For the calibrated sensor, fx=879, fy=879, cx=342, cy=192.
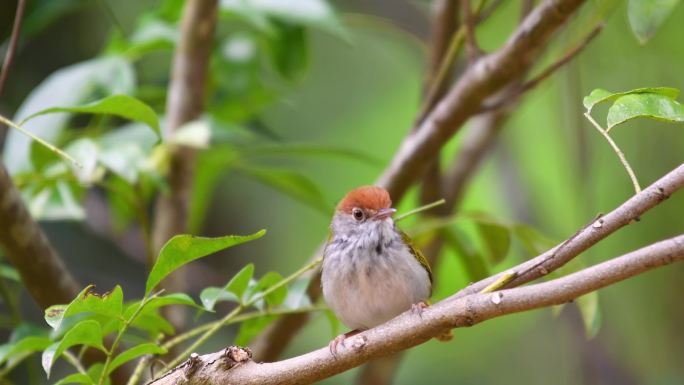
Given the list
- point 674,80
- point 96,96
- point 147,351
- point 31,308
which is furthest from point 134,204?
point 674,80

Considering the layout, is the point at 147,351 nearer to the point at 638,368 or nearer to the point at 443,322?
the point at 443,322

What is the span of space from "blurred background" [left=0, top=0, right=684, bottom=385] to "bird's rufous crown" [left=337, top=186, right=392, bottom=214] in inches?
23.6

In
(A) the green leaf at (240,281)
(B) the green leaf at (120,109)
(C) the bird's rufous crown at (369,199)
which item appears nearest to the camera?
(A) the green leaf at (240,281)

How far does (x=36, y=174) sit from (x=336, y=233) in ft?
3.21

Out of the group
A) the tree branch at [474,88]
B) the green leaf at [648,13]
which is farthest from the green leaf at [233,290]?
the green leaf at [648,13]

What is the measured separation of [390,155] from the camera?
5.03 metres

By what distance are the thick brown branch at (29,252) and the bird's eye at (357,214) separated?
886mm

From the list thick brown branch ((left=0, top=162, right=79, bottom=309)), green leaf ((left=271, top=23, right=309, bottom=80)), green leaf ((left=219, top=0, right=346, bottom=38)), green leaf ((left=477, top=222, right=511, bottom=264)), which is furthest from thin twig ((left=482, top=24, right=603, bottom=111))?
thick brown branch ((left=0, top=162, right=79, bottom=309))

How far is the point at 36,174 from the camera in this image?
2.81 m

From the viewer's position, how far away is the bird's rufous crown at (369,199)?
275 centimetres

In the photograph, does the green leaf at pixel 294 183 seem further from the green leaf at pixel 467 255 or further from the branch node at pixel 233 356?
the branch node at pixel 233 356

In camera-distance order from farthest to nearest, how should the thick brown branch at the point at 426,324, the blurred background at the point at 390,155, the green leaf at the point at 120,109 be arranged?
the blurred background at the point at 390,155, the green leaf at the point at 120,109, the thick brown branch at the point at 426,324

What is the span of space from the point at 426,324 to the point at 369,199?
1.17 m

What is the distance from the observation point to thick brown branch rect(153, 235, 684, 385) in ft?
4.65
